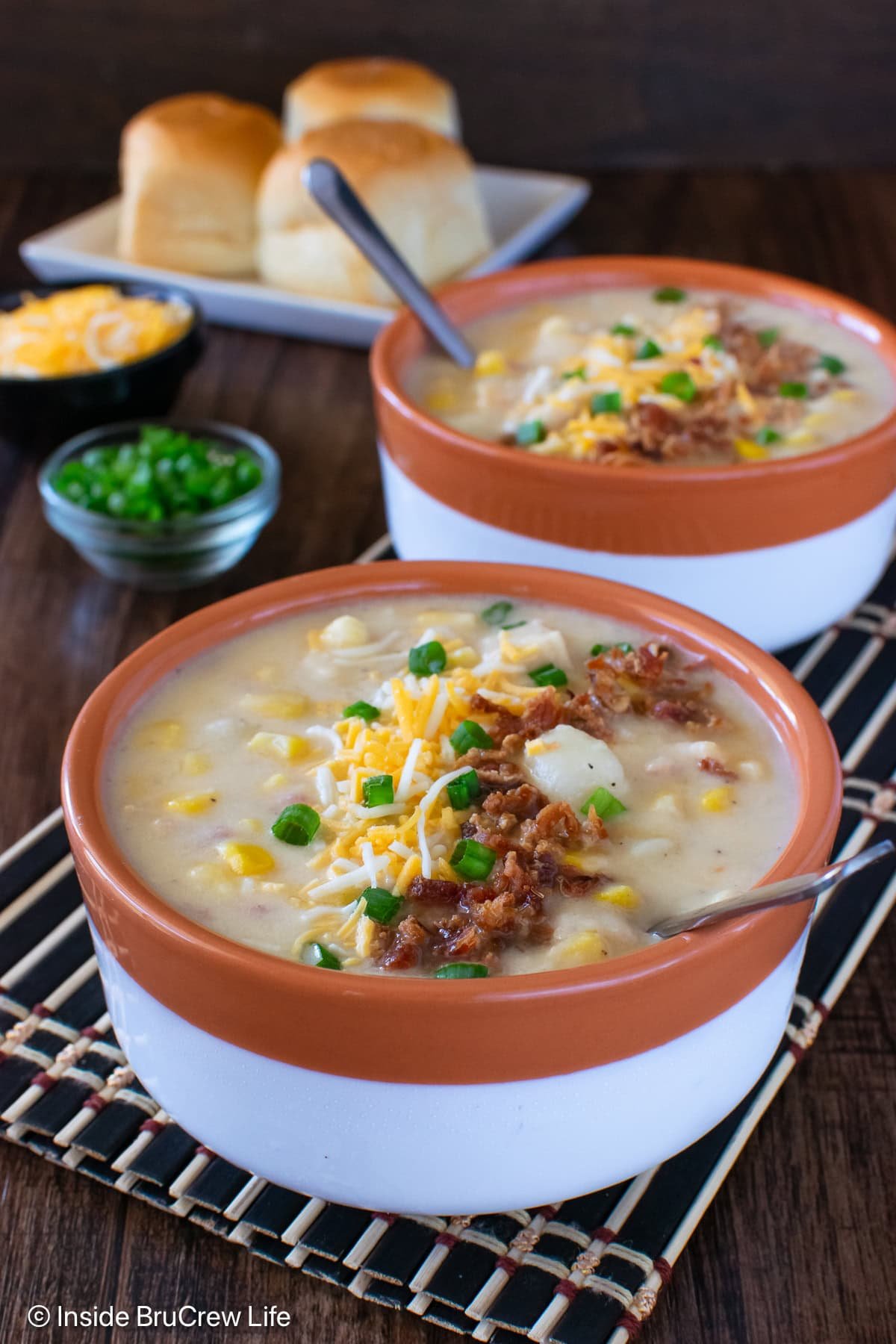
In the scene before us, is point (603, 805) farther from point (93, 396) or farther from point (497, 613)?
point (93, 396)

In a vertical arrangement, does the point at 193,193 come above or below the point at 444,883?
below

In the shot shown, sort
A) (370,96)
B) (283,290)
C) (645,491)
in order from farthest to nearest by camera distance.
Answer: (370,96) < (283,290) < (645,491)

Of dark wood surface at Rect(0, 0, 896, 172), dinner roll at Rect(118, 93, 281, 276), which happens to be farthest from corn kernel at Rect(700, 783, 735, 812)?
dark wood surface at Rect(0, 0, 896, 172)

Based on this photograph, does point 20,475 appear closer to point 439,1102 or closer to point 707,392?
point 707,392

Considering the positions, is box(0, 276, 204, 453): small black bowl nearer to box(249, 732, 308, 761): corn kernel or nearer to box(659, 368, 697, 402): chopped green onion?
box(659, 368, 697, 402): chopped green onion

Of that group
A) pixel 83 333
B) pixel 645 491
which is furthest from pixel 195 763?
pixel 83 333

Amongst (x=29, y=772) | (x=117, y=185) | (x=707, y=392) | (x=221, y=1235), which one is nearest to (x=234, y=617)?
(x=29, y=772)
